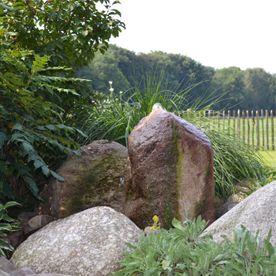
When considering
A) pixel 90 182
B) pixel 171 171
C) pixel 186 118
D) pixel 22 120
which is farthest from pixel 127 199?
pixel 186 118

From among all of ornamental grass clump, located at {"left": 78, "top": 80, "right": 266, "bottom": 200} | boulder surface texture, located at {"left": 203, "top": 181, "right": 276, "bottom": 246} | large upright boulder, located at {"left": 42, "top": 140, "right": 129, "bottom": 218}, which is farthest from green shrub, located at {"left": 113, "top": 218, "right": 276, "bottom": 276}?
ornamental grass clump, located at {"left": 78, "top": 80, "right": 266, "bottom": 200}

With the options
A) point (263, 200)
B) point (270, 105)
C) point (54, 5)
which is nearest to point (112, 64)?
point (270, 105)

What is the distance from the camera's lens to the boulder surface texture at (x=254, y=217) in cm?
356

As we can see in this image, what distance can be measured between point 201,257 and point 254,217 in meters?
0.68

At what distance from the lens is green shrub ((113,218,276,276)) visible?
3.01m

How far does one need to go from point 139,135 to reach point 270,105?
1836 inches

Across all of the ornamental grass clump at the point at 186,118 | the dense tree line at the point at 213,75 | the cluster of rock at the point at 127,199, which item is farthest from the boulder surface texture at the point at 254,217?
the dense tree line at the point at 213,75

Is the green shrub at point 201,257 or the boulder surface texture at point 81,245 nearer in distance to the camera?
the green shrub at point 201,257

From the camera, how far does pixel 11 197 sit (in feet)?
15.5

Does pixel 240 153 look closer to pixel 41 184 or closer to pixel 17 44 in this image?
pixel 41 184

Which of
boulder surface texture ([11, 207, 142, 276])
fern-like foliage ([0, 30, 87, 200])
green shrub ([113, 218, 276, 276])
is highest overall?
fern-like foliage ([0, 30, 87, 200])

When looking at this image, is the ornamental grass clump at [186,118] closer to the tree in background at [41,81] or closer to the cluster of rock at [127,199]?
the tree in background at [41,81]

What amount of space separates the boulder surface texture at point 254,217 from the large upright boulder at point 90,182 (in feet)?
4.49

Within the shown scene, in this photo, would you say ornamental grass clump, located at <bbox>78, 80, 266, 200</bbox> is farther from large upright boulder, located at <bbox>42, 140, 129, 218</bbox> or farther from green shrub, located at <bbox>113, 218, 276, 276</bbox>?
green shrub, located at <bbox>113, 218, 276, 276</bbox>
